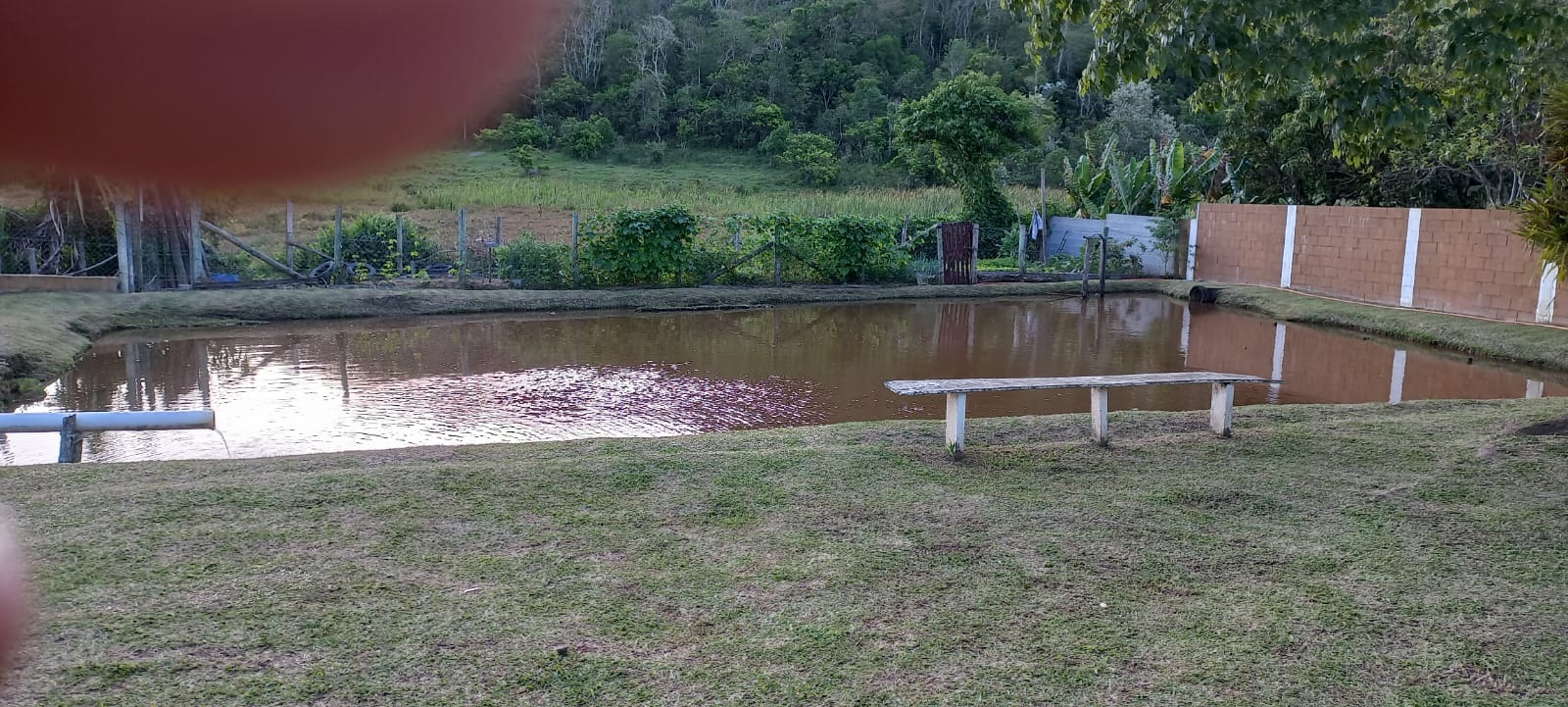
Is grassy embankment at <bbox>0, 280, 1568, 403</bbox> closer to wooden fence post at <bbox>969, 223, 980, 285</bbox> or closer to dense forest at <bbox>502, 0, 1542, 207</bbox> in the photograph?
wooden fence post at <bbox>969, 223, 980, 285</bbox>

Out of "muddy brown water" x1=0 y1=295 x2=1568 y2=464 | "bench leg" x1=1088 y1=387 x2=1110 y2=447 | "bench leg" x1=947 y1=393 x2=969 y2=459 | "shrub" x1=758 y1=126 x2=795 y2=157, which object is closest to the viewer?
"bench leg" x1=947 y1=393 x2=969 y2=459

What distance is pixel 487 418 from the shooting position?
30.3 ft

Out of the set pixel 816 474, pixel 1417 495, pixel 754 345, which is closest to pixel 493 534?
pixel 816 474

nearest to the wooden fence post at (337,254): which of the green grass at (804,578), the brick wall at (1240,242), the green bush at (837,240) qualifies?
the green bush at (837,240)

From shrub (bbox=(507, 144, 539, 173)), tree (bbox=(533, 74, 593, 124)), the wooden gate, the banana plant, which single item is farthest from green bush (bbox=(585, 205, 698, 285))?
tree (bbox=(533, 74, 593, 124))

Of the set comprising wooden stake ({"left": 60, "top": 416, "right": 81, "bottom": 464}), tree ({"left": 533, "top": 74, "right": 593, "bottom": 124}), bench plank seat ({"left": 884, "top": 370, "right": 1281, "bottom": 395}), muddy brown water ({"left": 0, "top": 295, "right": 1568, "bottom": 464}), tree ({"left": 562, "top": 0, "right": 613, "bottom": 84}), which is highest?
tree ({"left": 562, "top": 0, "right": 613, "bottom": 84})

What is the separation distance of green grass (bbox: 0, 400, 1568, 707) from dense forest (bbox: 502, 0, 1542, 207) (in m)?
1.76

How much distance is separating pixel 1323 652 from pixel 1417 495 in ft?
8.38

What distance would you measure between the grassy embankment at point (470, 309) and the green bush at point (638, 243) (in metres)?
0.77

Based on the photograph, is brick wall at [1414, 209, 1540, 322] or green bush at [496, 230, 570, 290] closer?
brick wall at [1414, 209, 1540, 322]

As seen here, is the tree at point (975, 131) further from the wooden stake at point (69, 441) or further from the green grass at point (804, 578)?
the wooden stake at point (69, 441)

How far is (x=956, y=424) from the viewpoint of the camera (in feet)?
22.1

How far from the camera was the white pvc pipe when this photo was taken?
6.25 meters

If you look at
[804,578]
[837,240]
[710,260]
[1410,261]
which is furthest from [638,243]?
[804,578]
